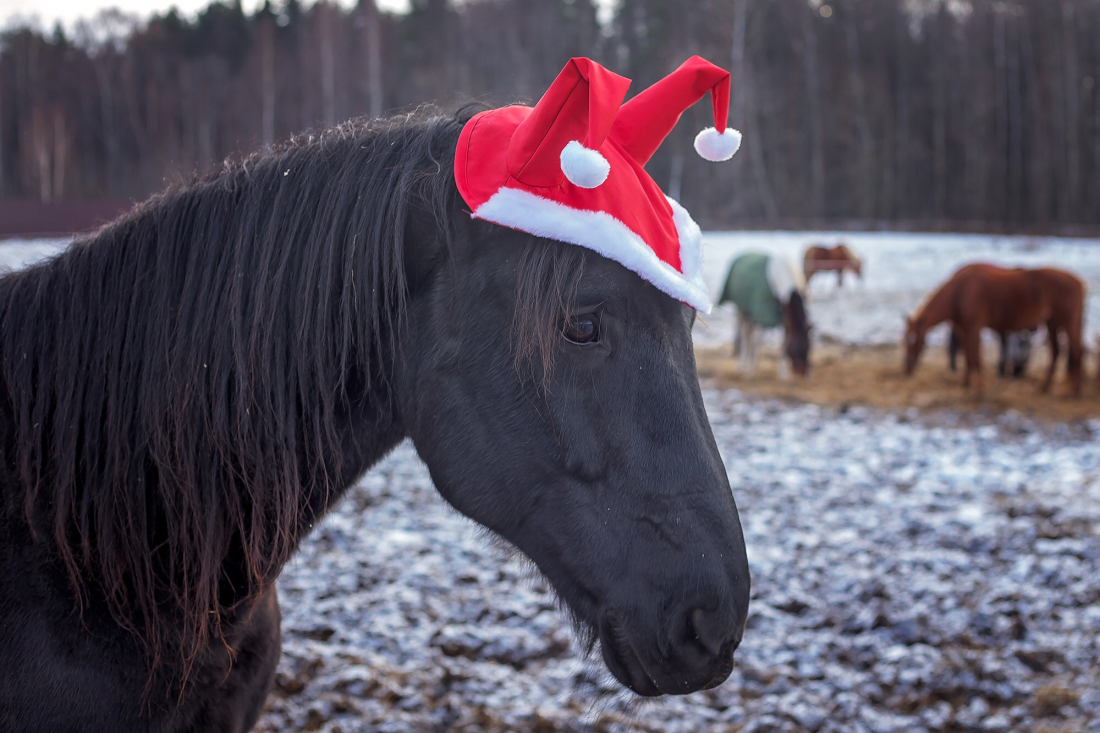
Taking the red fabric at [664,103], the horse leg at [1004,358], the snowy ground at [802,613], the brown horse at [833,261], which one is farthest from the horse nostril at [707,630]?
the brown horse at [833,261]

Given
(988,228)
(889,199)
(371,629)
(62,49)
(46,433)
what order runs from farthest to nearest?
1. (62,49)
2. (889,199)
3. (988,228)
4. (371,629)
5. (46,433)

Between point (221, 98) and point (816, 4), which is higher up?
point (816, 4)

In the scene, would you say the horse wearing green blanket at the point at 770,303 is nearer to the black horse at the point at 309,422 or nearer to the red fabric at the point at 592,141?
the red fabric at the point at 592,141

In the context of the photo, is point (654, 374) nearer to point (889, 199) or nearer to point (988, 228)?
point (988, 228)

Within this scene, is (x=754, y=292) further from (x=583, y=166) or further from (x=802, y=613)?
(x=583, y=166)

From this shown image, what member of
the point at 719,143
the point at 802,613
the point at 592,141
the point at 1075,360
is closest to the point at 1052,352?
the point at 1075,360

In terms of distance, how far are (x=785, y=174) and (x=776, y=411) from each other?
71.2 feet

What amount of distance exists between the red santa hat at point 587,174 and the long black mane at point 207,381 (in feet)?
0.37

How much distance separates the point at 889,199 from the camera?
2650 cm

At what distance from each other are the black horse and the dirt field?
763cm

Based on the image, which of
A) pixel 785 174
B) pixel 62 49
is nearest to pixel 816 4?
pixel 785 174

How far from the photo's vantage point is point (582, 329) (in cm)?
120

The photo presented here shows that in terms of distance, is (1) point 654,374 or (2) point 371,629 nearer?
(1) point 654,374

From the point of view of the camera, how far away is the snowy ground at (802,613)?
2805 millimetres
